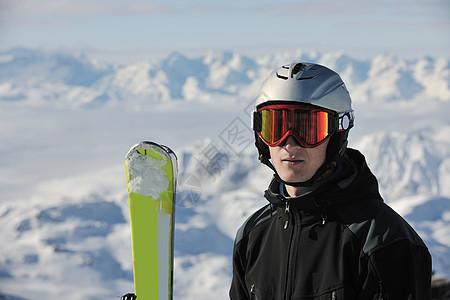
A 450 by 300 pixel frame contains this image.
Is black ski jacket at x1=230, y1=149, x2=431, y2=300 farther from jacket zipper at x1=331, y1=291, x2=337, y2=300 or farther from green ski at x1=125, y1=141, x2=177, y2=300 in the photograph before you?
green ski at x1=125, y1=141, x2=177, y2=300

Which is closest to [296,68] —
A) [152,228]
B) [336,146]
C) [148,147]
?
[336,146]

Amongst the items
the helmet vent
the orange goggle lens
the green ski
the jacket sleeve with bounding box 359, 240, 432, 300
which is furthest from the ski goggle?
the green ski

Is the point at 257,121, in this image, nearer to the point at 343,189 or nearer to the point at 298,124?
the point at 298,124

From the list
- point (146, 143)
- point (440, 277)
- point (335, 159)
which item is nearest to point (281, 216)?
point (335, 159)

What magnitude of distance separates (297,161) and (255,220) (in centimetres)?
61

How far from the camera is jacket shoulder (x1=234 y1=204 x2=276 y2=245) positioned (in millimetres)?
3855

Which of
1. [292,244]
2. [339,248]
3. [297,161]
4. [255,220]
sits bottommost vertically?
[339,248]

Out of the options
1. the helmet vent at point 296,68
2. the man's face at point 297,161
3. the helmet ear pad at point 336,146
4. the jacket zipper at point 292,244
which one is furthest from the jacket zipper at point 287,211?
the helmet vent at point 296,68

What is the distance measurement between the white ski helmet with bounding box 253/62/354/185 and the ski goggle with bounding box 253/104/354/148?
2cm

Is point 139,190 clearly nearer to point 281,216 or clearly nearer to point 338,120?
point 281,216

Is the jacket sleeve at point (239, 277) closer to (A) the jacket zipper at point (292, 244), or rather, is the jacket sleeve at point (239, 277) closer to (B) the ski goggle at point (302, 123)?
(A) the jacket zipper at point (292, 244)

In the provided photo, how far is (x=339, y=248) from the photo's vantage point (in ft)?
11.0

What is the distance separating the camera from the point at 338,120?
357 centimetres

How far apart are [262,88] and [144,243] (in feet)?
5.27
